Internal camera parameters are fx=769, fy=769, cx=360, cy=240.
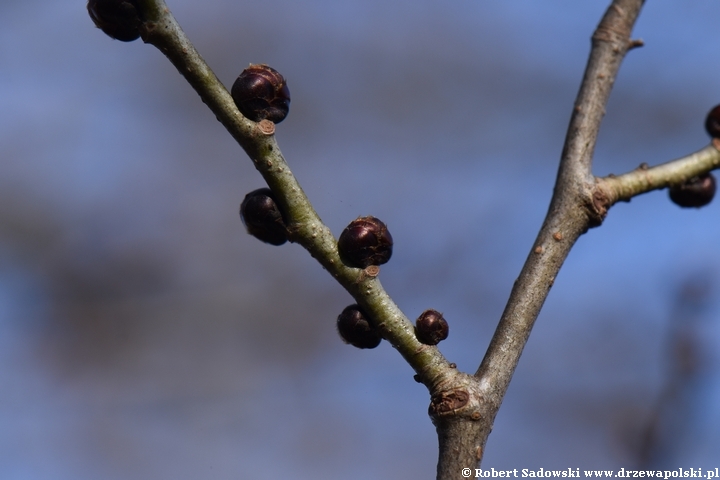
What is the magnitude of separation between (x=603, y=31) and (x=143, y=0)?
45.9 inches

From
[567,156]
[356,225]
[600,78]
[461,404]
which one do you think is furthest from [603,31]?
[461,404]

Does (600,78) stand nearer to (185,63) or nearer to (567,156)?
(567,156)

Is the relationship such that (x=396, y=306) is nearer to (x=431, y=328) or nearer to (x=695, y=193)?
(x=431, y=328)

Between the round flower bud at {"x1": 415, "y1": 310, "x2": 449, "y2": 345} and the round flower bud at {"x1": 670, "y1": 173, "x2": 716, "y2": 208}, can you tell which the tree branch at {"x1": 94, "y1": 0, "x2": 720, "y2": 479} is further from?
the round flower bud at {"x1": 670, "y1": 173, "x2": 716, "y2": 208}

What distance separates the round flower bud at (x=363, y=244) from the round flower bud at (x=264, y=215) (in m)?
0.12

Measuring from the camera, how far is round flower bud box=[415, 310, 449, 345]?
150 centimetres

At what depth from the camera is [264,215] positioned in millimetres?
1487

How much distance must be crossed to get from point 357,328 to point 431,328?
0.15 metres

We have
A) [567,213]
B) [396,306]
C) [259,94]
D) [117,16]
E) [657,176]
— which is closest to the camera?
[117,16]

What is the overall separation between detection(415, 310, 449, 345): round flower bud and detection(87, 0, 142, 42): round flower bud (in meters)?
0.74

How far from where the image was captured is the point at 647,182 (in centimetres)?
179

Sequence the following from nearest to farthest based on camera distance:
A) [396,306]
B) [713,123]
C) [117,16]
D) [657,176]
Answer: [117,16] < [396,306] < [657,176] < [713,123]

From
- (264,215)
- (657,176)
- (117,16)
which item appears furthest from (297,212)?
(657,176)

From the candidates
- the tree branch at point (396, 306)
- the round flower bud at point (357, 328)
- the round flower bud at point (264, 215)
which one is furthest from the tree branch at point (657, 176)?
the round flower bud at point (264, 215)
